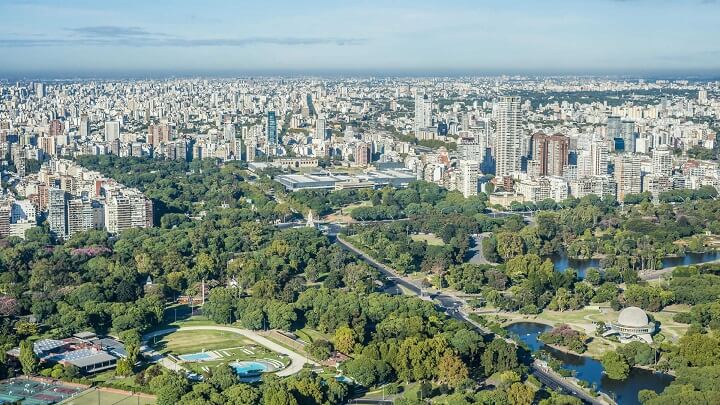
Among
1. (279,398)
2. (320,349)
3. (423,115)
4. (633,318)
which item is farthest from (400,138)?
(279,398)

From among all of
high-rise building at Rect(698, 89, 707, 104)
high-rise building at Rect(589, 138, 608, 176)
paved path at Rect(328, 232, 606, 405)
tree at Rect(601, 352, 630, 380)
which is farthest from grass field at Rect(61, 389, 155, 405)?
high-rise building at Rect(698, 89, 707, 104)

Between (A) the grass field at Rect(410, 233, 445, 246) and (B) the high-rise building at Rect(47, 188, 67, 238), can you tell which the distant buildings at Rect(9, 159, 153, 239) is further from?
(A) the grass field at Rect(410, 233, 445, 246)

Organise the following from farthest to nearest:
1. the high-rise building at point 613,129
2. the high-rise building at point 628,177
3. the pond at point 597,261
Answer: the high-rise building at point 613,129 → the high-rise building at point 628,177 → the pond at point 597,261

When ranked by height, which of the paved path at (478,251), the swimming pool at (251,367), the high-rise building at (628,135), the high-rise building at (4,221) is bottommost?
the swimming pool at (251,367)

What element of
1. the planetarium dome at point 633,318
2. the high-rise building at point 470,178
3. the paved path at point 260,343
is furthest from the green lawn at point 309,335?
the high-rise building at point 470,178

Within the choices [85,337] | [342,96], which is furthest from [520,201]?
[342,96]

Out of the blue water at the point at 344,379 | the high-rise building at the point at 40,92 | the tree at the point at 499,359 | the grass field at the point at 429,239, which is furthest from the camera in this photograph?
the high-rise building at the point at 40,92

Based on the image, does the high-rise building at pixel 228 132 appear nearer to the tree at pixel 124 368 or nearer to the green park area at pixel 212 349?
the green park area at pixel 212 349

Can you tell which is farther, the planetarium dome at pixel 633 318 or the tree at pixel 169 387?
the planetarium dome at pixel 633 318
